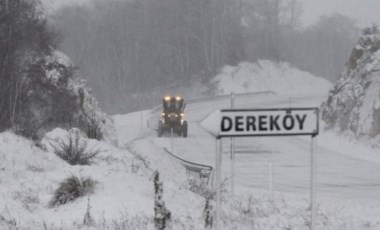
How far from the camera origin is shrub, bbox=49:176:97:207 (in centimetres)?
1045

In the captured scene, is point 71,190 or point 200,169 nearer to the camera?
point 71,190

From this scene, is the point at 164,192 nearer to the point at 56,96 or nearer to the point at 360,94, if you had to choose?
the point at 56,96

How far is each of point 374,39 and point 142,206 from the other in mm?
36193

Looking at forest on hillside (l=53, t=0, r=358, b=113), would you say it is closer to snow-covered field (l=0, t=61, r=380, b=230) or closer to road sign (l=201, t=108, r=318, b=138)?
snow-covered field (l=0, t=61, r=380, b=230)

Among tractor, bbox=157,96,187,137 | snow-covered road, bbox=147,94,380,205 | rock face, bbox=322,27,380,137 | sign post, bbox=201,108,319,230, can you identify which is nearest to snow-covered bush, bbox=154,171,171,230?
sign post, bbox=201,108,319,230

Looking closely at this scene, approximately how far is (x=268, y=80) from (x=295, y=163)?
159 ft

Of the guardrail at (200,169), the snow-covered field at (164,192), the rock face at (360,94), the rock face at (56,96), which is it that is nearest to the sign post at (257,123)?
the snow-covered field at (164,192)

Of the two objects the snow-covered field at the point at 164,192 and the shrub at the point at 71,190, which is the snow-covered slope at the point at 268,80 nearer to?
the snow-covered field at the point at 164,192

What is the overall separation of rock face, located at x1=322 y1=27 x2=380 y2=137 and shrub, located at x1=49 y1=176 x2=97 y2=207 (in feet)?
91.1

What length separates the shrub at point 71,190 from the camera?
10.4 metres

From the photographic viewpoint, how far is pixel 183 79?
78500 mm

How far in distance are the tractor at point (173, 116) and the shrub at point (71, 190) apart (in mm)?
25336

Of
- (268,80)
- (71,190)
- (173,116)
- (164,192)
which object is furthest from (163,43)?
(71,190)

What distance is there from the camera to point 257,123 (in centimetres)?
679
